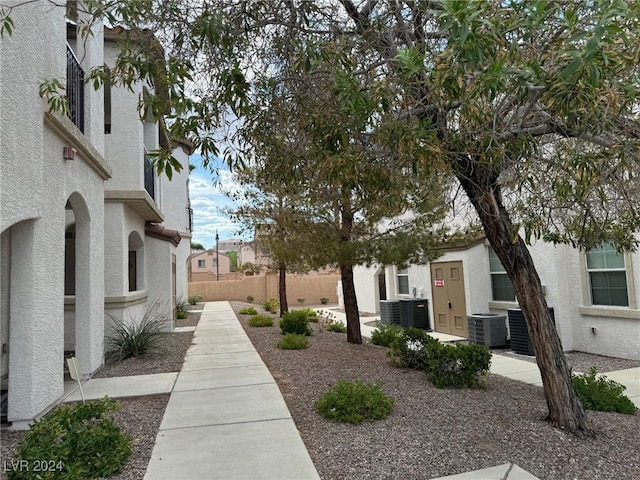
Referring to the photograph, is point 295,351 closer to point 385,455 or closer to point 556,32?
point 385,455

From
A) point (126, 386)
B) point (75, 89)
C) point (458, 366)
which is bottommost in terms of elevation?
point (126, 386)

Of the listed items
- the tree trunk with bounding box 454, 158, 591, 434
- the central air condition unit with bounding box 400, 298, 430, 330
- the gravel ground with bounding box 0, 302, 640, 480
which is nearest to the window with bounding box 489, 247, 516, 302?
the central air condition unit with bounding box 400, 298, 430, 330

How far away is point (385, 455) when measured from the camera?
417cm

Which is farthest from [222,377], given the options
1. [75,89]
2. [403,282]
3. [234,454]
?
[403,282]

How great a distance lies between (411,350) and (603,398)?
2968 millimetres

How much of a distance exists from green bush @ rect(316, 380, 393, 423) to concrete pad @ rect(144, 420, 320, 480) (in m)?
0.53

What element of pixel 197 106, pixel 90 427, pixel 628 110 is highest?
pixel 197 106

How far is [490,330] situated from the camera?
10609 millimetres

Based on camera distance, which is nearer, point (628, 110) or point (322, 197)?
point (628, 110)

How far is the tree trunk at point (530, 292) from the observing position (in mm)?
4836

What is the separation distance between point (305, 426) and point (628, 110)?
4922 mm

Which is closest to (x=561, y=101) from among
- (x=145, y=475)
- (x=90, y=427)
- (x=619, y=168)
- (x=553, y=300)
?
(x=619, y=168)

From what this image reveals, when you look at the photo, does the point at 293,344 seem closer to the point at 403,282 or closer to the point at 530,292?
the point at 530,292

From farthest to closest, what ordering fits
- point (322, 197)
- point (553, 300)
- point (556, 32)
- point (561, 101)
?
point (553, 300), point (322, 197), point (556, 32), point (561, 101)
